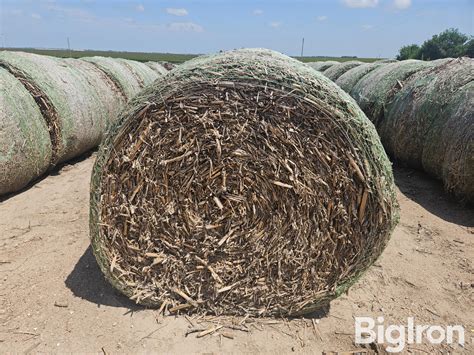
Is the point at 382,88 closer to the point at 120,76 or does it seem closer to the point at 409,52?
the point at 120,76

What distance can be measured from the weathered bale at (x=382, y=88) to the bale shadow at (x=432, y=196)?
1161 mm

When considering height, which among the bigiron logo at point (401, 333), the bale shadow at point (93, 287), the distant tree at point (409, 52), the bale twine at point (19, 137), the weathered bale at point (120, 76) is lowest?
the bigiron logo at point (401, 333)

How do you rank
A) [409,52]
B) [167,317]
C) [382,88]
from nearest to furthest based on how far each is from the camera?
[167,317] → [382,88] → [409,52]

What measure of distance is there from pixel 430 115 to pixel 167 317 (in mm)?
4867

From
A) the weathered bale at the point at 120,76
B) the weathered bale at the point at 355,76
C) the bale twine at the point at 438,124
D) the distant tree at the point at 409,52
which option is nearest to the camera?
Answer: the bale twine at the point at 438,124

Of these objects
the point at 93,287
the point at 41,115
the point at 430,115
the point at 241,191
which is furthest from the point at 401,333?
the point at 41,115

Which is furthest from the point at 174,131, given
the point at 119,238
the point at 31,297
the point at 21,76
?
the point at 21,76

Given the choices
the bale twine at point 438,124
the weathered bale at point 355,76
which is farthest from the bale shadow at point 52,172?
the weathered bale at point 355,76

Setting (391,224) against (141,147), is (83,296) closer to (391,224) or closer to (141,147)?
(141,147)

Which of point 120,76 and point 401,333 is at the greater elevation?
point 120,76

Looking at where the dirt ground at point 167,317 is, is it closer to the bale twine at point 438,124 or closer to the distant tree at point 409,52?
the bale twine at point 438,124

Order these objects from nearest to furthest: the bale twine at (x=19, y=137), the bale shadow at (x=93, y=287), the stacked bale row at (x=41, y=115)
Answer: the bale shadow at (x=93, y=287) → the bale twine at (x=19, y=137) → the stacked bale row at (x=41, y=115)

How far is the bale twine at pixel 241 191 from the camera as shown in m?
2.53

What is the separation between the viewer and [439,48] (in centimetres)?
4162
